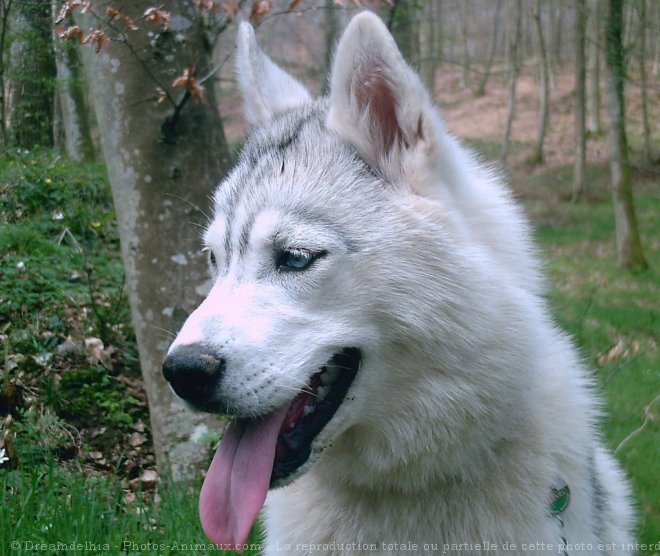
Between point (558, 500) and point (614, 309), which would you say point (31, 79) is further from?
point (558, 500)

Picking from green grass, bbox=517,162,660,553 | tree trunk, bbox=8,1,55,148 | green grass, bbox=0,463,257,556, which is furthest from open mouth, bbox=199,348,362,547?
tree trunk, bbox=8,1,55,148

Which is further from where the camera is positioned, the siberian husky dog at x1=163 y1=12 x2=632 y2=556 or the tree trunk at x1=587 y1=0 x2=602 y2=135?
the tree trunk at x1=587 y1=0 x2=602 y2=135

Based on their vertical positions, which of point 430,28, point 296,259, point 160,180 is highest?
point 296,259

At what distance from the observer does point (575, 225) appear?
48.4 ft

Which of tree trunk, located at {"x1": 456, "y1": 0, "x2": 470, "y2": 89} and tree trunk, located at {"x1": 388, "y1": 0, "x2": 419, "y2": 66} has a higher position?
tree trunk, located at {"x1": 388, "y1": 0, "x2": 419, "y2": 66}

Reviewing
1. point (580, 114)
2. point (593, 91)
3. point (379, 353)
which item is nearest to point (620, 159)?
point (580, 114)

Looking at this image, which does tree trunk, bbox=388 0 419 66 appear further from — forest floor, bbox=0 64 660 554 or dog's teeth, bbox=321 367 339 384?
dog's teeth, bbox=321 367 339 384

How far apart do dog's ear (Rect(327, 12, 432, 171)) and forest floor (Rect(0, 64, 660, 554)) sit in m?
0.46

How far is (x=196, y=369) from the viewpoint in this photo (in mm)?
1984

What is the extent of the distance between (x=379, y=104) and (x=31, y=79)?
786 centimetres

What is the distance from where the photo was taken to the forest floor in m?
3.11

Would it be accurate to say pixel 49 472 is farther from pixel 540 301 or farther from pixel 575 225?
pixel 575 225

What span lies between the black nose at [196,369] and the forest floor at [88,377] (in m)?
1.21

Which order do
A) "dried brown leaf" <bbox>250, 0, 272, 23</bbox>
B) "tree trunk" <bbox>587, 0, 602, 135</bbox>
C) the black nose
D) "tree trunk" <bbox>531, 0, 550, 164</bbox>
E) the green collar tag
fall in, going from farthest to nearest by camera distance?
1. "tree trunk" <bbox>587, 0, 602, 135</bbox>
2. "tree trunk" <bbox>531, 0, 550, 164</bbox>
3. "dried brown leaf" <bbox>250, 0, 272, 23</bbox>
4. the green collar tag
5. the black nose
